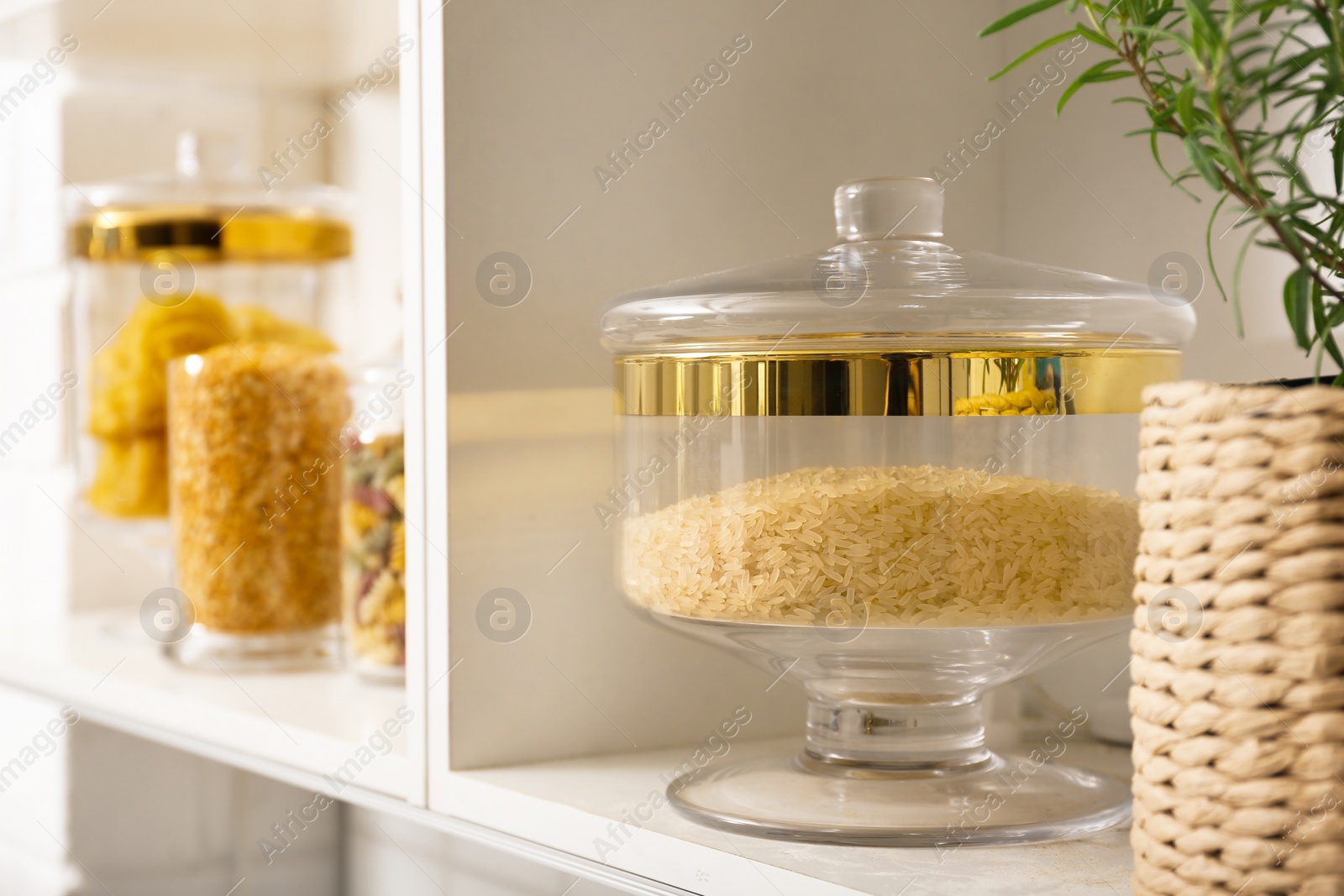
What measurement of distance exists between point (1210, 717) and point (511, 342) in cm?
34

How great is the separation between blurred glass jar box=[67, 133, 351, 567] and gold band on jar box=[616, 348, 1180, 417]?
59 cm

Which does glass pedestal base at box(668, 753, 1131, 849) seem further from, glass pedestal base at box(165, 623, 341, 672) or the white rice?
glass pedestal base at box(165, 623, 341, 672)

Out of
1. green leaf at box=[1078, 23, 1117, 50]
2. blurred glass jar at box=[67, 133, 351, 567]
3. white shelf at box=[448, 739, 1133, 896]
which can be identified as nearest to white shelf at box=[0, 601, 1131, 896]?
white shelf at box=[448, 739, 1133, 896]

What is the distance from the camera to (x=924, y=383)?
43 cm

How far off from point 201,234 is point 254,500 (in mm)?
255

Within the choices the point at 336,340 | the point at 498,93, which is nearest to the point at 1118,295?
the point at 498,93

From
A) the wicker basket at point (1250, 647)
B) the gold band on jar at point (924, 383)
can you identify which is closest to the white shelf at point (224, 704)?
the gold band on jar at point (924, 383)

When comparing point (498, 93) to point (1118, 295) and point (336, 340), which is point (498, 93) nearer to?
point (1118, 295)

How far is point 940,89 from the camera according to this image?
649 mm

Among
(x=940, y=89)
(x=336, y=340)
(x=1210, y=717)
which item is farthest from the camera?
(x=336, y=340)

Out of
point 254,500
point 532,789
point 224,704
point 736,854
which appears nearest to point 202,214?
point 254,500

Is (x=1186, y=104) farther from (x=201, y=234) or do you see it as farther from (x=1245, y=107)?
(x=201, y=234)

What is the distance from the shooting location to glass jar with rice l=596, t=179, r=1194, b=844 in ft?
1.38

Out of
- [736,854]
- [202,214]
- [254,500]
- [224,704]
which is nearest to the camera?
[736,854]
